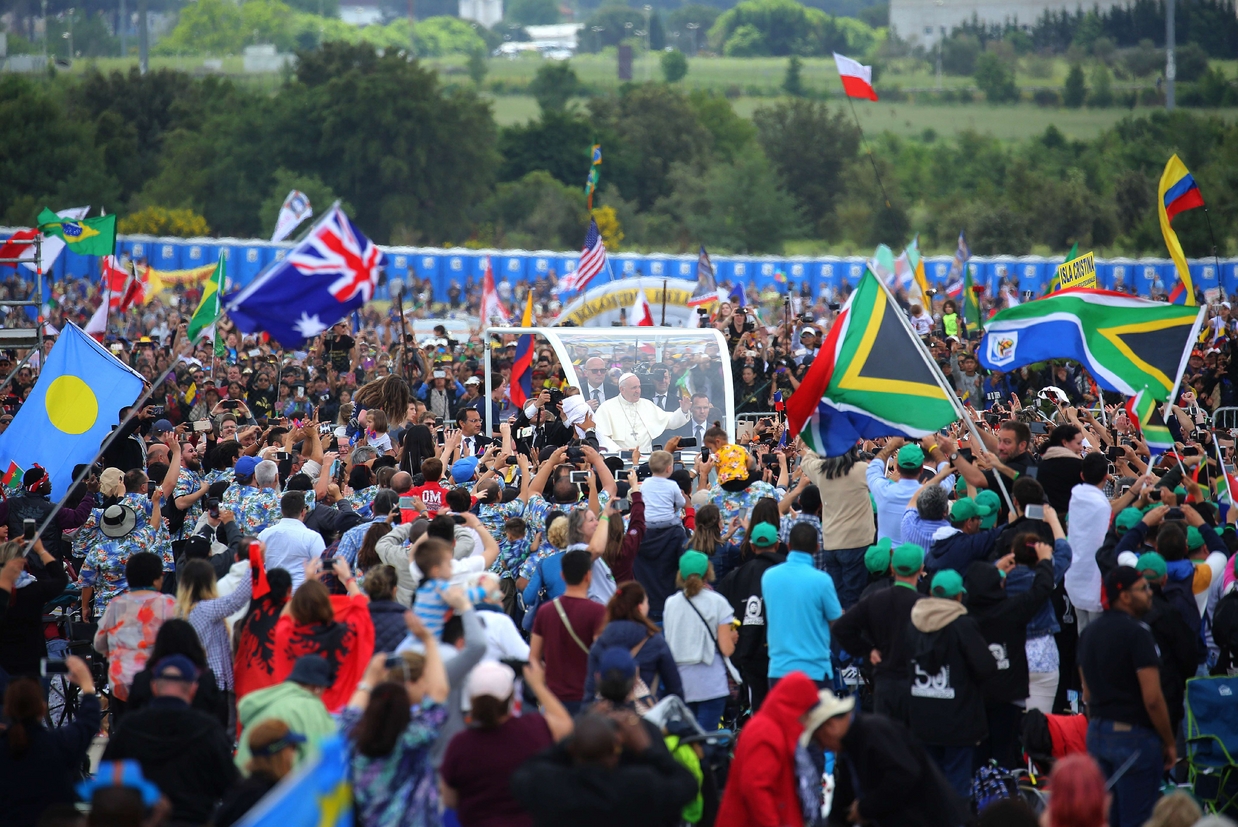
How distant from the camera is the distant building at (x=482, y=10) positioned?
176m

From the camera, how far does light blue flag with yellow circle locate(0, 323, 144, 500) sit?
1046 centimetres

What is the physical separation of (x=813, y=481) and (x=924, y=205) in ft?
230

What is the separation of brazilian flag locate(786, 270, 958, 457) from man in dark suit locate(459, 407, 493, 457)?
4507mm

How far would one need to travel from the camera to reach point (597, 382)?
15.5 metres

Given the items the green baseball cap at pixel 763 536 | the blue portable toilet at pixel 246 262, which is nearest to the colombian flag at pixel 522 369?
the green baseball cap at pixel 763 536

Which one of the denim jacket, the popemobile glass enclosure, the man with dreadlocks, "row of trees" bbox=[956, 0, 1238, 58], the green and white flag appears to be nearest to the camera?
the denim jacket

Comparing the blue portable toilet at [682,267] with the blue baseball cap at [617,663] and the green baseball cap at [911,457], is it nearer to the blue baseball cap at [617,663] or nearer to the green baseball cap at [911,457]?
the green baseball cap at [911,457]

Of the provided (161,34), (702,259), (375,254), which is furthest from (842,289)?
(161,34)

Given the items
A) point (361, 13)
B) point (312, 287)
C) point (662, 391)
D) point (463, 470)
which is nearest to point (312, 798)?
point (463, 470)

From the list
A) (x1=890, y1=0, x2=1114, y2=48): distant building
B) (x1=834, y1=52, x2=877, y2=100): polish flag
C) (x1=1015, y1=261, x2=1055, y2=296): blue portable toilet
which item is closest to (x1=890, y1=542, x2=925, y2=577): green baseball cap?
(x1=834, y1=52, x2=877, y2=100): polish flag

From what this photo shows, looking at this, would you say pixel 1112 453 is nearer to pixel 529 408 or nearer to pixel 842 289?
pixel 529 408

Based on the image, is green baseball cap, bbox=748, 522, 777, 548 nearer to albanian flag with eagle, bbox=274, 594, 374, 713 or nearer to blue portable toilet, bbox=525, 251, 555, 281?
albanian flag with eagle, bbox=274, 594, 374, 713

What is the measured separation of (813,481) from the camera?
9945 mm

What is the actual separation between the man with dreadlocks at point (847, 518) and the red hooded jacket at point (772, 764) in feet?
13.1
